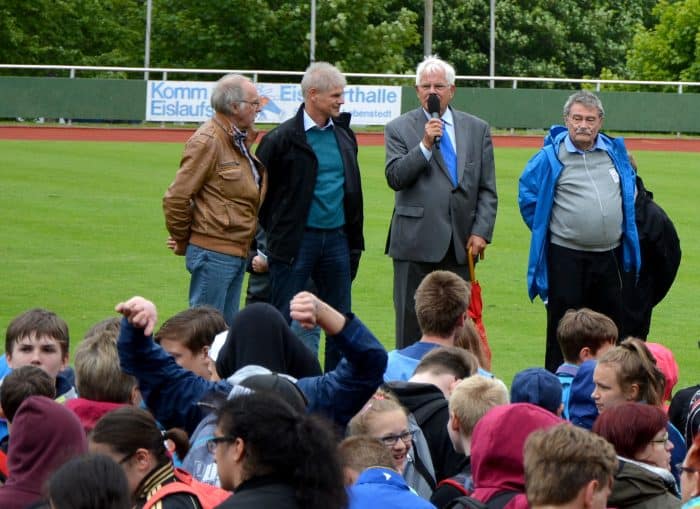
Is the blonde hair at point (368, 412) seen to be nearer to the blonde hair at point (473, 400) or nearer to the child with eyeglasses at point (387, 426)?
the child with eyeglasses at point (387, 426)

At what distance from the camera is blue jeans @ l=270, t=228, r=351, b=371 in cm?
983

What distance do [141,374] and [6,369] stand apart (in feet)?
6.51

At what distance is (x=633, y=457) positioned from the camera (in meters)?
5.27

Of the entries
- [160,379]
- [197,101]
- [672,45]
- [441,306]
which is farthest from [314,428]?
[672,45]

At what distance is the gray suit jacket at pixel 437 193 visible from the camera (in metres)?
9.95

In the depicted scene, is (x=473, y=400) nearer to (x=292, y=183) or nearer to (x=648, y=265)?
(x=292, y=183)

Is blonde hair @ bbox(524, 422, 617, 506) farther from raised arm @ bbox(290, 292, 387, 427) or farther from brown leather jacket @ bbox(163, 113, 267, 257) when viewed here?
brown leather jacket @ bbox(163, 113, 267, 257)

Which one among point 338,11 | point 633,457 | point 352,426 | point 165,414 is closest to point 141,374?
point 165,414

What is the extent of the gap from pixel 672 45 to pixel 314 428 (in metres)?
52.8

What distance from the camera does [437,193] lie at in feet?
32.8

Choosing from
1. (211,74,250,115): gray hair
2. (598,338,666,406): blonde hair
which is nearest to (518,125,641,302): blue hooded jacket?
(211,74,250,115): gray hair

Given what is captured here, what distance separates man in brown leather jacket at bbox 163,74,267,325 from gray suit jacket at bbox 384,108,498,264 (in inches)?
43.2

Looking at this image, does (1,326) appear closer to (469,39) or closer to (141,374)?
(141,374)

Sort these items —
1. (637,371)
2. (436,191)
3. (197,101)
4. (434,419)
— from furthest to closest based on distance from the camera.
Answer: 1. (197,101)
2. (436,191)
3. (637,371)
4. (434,419)
